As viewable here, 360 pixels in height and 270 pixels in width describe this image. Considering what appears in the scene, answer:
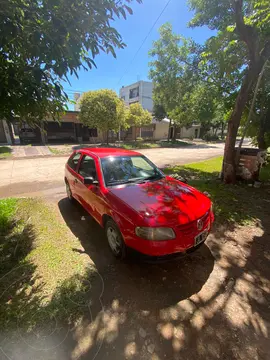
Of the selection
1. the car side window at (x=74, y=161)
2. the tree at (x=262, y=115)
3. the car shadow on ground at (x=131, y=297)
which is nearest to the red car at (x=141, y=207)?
the car shadow on ground at (x=131, y=297)

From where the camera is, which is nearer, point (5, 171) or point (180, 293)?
point (180, 293)

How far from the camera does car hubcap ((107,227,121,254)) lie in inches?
109

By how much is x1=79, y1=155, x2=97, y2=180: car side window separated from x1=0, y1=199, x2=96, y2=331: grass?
124 cm

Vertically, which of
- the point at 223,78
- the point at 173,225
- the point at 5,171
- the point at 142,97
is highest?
the point at 142,97

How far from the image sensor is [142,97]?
3666 centimetres

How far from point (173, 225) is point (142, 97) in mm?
38441

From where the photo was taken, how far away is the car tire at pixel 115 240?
264 centimetres

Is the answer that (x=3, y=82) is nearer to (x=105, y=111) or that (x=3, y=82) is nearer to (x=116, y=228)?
(x=116, y=228)

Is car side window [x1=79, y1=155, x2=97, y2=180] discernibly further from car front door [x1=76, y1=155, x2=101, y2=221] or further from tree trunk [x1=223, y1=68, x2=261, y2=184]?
tree trunk [x1=223, y1=68, x2=261, y2=184]

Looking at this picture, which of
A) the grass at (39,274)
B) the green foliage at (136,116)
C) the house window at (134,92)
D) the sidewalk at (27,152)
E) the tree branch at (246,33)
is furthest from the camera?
the house window at (134,92)

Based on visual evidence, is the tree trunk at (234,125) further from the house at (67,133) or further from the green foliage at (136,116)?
the house at (67,133)

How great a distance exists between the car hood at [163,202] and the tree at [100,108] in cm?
1578

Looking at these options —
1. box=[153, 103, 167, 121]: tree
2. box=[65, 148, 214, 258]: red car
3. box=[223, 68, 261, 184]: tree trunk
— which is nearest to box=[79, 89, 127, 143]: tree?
box=[153, 103, 167, 121]: tree

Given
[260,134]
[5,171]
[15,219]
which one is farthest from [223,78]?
[5,171]
